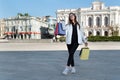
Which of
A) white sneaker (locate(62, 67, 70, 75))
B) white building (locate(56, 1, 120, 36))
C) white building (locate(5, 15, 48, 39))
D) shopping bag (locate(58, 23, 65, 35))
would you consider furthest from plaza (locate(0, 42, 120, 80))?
white building (locate(56, 1, 120, 36))

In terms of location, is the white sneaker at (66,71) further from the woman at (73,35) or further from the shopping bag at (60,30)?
the shopping bag at (60,30)

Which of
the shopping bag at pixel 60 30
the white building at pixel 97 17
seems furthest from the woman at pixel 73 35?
the white building at pixel 97 17

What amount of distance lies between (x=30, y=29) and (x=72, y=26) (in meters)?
113

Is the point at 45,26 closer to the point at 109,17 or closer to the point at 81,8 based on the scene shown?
the point at 81,8

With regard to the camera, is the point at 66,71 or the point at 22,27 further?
the point at 22,27

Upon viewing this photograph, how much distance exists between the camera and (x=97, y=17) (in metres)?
127

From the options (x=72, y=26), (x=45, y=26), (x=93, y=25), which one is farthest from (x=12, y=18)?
(x=72, y=26)

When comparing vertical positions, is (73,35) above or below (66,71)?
above

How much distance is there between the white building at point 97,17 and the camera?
121 metres

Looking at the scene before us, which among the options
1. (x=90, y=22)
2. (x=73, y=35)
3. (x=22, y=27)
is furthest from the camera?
(x=90, y=22)

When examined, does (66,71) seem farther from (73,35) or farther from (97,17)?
(97,17)

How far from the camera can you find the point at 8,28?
124125 millimetres

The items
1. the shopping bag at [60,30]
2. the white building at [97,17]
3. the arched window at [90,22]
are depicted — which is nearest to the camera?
the shopping bag at [60,30]

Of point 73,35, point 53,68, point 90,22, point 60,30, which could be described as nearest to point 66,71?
point 73,35
